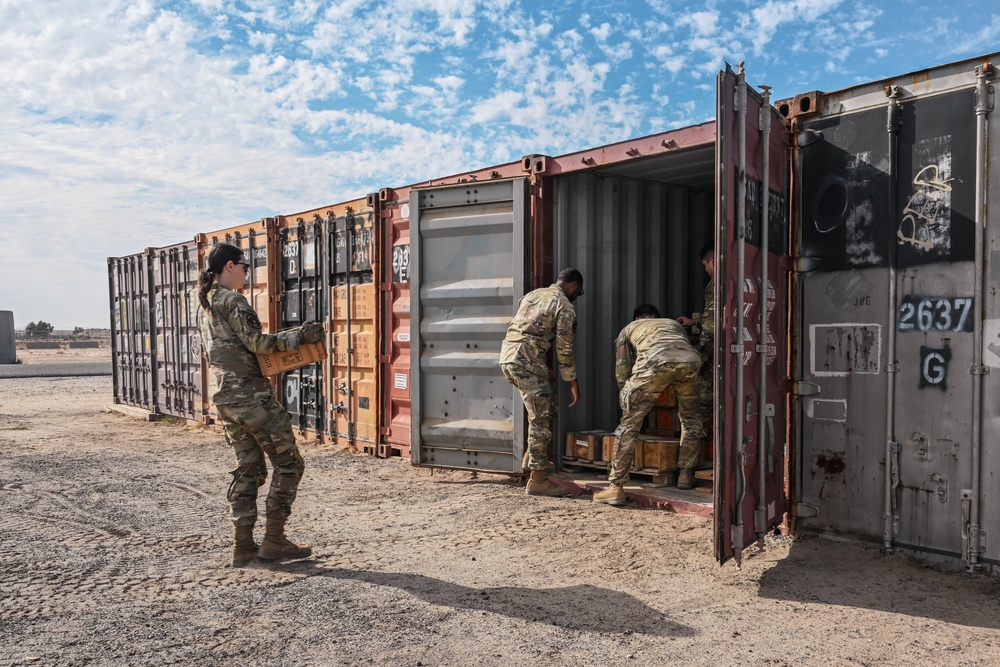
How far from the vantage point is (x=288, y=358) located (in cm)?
463

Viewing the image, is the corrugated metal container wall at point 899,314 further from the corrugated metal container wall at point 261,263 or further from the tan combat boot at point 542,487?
the corrugated metal container wall at point 261,263

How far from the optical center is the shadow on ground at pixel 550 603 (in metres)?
3.66

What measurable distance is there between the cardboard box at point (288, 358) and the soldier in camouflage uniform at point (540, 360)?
2.11m

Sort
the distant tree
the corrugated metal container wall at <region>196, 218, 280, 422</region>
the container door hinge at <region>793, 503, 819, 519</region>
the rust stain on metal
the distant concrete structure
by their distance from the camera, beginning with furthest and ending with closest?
the distant tree
the distant concrete structure
the corrugated metal container wall at <region>196, 218, 280, 422</region>
the container door hinge at <region>793, 503, 819, 519</region>
the rust stain on metal

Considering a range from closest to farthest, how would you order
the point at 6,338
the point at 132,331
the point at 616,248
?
the point at 616,248
the point at 132,331
the point at 6,338

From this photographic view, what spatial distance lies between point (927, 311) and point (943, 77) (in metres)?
1.32

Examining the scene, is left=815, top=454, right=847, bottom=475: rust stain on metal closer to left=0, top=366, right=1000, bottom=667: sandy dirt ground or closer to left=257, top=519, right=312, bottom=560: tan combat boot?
left=0, top=366, right=1000, bottom=667: sandy dirt ground

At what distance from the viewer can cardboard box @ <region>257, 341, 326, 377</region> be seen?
460cm

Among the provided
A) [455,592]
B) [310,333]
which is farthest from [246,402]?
[455,592]

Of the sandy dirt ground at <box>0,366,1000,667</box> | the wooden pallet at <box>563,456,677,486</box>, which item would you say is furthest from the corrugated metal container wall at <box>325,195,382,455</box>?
the wooden pallet at <box>563,456,677,486</box>

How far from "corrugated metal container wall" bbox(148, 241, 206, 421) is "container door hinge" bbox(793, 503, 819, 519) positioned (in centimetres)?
885

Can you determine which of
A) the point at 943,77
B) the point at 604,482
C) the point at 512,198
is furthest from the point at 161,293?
the point at 943,77

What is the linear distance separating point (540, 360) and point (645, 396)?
0.99m

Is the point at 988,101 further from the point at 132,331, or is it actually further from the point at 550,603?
the point at 132,331
